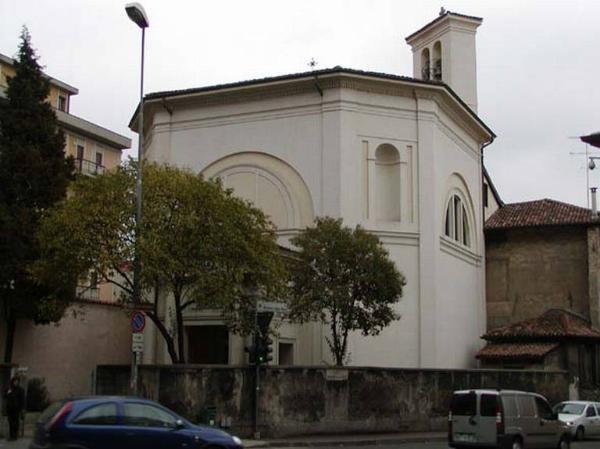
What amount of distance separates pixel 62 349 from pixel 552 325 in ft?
72.5

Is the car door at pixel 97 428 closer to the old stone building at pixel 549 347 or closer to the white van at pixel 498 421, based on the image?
the white van at pixel 498 421

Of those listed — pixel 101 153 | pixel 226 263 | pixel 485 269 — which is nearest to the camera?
pixel 226 263

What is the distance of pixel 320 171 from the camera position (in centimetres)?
3578

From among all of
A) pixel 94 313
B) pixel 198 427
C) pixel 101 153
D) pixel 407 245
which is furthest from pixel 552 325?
pixel 101 153

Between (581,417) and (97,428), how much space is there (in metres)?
21.3

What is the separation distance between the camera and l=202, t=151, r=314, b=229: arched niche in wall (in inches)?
1423

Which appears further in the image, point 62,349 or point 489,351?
point 489,351

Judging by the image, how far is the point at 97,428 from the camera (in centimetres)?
1462

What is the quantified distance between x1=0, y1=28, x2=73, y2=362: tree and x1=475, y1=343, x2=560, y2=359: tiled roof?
20.7 m

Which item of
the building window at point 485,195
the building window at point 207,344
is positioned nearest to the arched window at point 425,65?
the building window at point 485,195

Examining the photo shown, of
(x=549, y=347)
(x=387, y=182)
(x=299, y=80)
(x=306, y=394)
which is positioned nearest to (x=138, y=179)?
(x=306, y=394)

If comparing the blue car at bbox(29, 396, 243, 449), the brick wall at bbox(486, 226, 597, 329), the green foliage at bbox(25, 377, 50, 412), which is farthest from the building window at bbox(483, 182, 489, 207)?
the blue car at bbox(29, 396, 243, 449)

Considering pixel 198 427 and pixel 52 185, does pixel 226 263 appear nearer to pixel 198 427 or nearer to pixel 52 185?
pixel 52 185

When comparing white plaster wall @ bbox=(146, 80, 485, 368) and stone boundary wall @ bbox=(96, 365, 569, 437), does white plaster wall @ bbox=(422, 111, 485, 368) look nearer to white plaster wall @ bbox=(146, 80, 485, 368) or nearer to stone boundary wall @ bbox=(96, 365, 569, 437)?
white plaster wall @ bbox=(146, 80, 485, 368)
